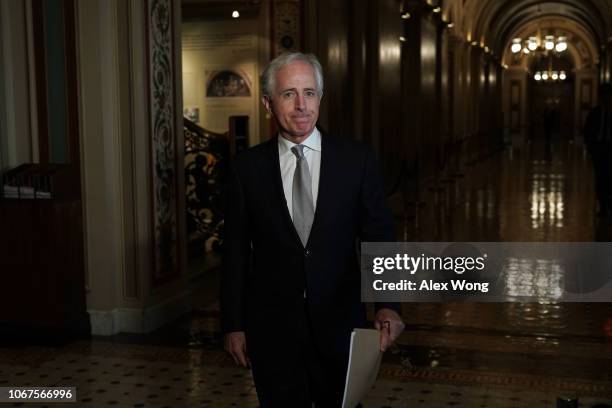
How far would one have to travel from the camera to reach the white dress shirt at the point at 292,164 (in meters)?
2.65

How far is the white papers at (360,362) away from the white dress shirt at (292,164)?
458mm

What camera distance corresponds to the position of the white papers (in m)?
2.37

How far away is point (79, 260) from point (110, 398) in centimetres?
133

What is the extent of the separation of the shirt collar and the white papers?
1.97 ft

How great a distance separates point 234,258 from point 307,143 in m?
0.43

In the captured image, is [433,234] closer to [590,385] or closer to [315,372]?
[590,385]

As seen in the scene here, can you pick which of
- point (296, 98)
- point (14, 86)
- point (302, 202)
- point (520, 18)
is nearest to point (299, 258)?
point (302, 202)

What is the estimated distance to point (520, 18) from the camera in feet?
120

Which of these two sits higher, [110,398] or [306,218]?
[306,218]

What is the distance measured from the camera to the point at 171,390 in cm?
441

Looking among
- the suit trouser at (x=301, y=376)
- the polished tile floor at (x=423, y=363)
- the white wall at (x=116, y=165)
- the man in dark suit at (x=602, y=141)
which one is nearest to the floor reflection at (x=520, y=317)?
the polished tile floor at (x=423, y=363)

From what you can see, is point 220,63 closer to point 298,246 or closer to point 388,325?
point 298,246

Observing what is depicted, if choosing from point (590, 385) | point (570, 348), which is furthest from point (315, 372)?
Result: point (570, 348)

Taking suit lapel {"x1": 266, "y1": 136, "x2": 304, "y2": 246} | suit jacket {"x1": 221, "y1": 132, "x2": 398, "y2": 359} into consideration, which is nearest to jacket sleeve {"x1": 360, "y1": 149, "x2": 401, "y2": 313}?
suit jacket {"x1": 221, "y1": 132, "x2": 398, "y2": 359}
